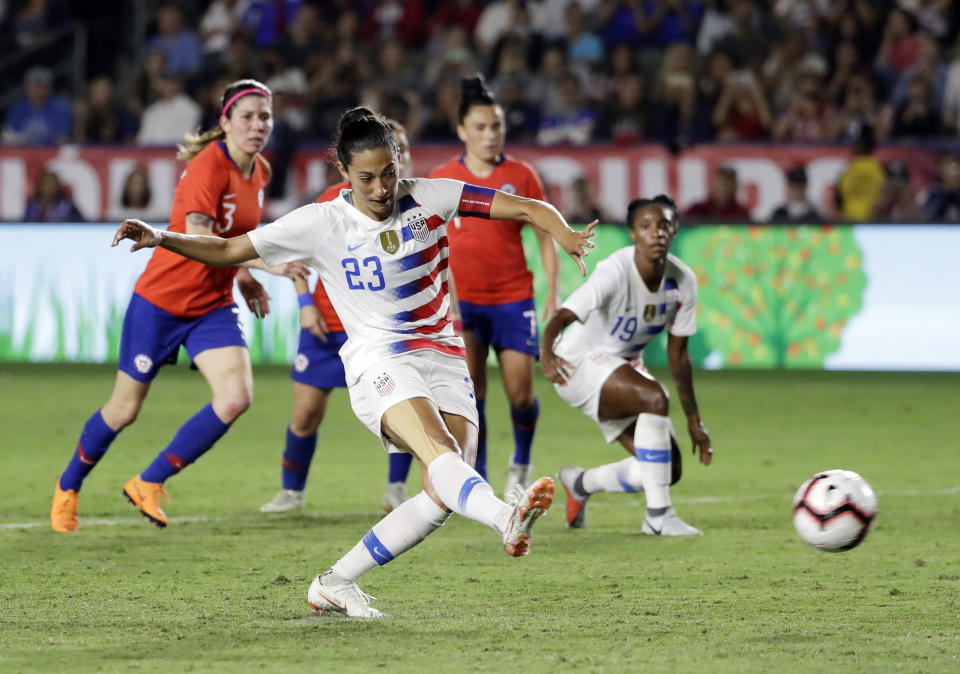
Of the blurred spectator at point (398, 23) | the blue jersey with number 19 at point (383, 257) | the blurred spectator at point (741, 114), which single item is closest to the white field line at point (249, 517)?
the blue jersey with number 19 at point (383, 257)

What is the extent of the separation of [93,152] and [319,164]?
2.50 m

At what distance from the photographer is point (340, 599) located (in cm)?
541

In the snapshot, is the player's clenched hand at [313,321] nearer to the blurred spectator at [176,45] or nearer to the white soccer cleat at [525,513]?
the white soccer cleat at [525,513]

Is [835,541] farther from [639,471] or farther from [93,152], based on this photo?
[93,152]

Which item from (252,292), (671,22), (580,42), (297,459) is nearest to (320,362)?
(297,459)

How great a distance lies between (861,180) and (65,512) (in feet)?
33.4

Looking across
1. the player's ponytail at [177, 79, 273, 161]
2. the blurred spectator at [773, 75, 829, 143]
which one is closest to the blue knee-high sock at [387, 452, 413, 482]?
the player's ponytail at [177, 79, 273, 161]

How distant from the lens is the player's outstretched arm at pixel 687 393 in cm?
730

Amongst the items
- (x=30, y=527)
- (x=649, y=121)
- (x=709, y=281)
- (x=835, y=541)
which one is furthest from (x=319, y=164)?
(x=835, y=541)

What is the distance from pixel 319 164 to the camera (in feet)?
56.1

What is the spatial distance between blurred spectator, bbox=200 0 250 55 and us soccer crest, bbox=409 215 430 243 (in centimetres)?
1410

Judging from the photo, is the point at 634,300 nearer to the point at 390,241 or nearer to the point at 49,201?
the point at 390,241

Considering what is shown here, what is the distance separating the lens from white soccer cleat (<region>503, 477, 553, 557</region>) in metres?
4.74

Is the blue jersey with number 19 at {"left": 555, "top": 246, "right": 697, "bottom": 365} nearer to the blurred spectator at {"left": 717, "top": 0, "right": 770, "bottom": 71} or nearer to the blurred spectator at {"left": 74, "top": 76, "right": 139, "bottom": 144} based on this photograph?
the blurred spectator at {"left": 717, "top": 0, "right": 770, "bottom": 71}
